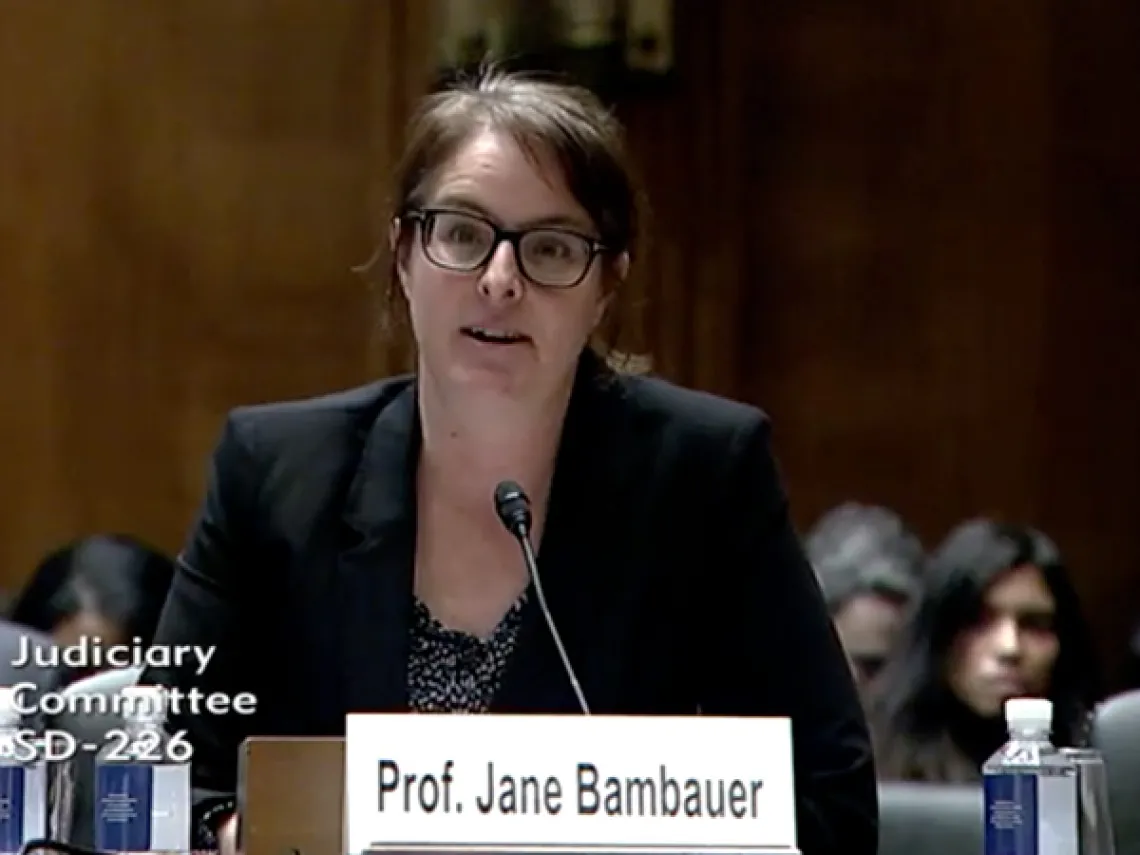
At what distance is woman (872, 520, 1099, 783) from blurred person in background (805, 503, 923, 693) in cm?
33

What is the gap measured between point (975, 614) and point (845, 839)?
1.93m

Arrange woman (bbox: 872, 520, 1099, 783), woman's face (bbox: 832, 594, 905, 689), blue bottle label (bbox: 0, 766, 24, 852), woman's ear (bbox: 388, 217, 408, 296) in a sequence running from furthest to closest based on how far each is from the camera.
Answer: woman's face (bbox: 832, 594, 905, 689)
woman (bbox: 872, 520, 1099, 783)
woman's ear (bbox: 388, 217, 408, 296)
blue bottle label (bbox: 0, 766, 24, 852)

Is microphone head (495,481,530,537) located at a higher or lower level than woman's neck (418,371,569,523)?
lower

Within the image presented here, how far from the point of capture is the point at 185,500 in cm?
540

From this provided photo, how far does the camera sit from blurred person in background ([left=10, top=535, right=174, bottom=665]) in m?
3.43

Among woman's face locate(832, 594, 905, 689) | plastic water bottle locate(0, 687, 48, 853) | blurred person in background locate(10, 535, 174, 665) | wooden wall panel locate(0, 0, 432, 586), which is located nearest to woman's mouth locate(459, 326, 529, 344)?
plastic water bottle locate(0, 687, 48, 853)

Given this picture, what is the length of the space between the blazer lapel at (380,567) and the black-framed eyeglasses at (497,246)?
272mm

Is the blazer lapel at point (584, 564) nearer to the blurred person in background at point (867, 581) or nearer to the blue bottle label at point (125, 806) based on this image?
the blue bottle label at point (125, 806)

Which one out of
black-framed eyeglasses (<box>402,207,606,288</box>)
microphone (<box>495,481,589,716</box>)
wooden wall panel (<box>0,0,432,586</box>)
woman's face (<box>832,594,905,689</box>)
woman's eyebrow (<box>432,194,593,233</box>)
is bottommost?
microphone (<box>495,481,589,716</box>)

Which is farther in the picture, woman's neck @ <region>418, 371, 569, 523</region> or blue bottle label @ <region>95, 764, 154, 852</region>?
woman's neck @ <region>418, 371, 569, 523</region>

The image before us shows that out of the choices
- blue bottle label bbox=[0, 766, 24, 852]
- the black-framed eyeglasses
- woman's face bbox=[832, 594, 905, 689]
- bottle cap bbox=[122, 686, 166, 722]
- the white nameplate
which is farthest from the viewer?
woman's face bbox=[832, 594, 905, 689]

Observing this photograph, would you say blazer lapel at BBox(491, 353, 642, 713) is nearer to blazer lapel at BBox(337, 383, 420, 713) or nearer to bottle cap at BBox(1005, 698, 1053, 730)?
blazer lapel at BBox(337, 383, 420, 713)

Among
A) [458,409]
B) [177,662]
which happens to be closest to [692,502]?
[458,409]

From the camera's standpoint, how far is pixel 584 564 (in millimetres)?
2516
